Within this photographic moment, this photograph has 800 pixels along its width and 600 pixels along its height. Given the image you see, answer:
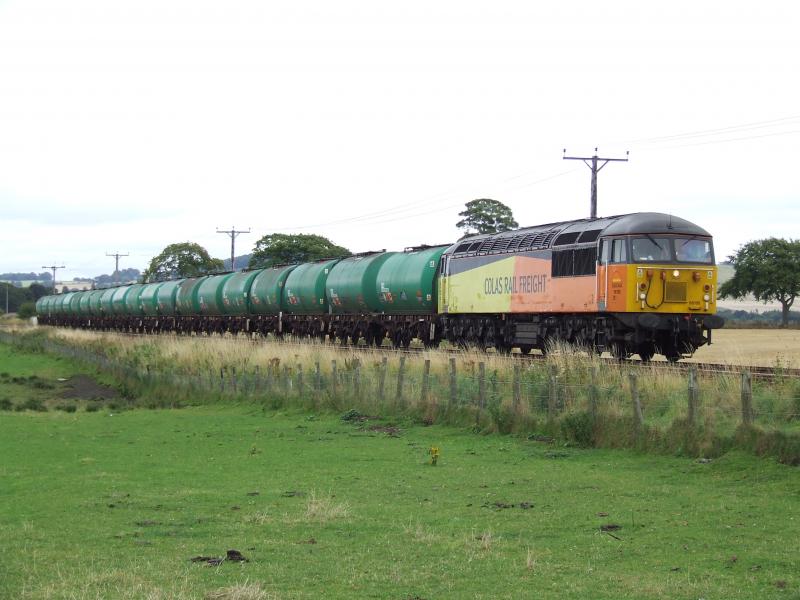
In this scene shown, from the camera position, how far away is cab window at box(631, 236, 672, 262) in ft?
90.9

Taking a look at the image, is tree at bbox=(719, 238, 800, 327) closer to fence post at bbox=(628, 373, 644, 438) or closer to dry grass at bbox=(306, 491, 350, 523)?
fence post at bbox=(628, 373, 644, 438)

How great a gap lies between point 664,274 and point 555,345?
150 inches

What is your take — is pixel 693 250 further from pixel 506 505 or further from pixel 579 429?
pixel 506 505

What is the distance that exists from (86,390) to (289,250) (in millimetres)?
70036

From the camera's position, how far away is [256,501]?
1430 cm

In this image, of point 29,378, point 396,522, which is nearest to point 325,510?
point 396,522

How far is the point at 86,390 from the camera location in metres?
45.1

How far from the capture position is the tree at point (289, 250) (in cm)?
11369

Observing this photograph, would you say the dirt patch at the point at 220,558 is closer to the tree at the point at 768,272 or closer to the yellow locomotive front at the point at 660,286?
→ the yellow locomotive front at the point at 660,286

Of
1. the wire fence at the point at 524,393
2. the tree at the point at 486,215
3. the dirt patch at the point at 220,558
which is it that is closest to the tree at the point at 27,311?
the tree at the point at 486,215

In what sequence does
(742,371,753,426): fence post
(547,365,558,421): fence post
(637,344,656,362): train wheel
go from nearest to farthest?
(742,371,753,426): fence post → (547,365,558,421): fence post → (637,344,656,362): train wheel

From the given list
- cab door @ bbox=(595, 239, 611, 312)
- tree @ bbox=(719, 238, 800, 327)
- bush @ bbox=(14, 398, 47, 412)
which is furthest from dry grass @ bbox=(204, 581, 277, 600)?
tree @ bbox=(719, 238, 800, 327)

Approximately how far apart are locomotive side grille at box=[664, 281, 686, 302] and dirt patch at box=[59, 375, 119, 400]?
74.7 feet

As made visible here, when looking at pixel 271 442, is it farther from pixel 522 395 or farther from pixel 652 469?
pixel 652 469
